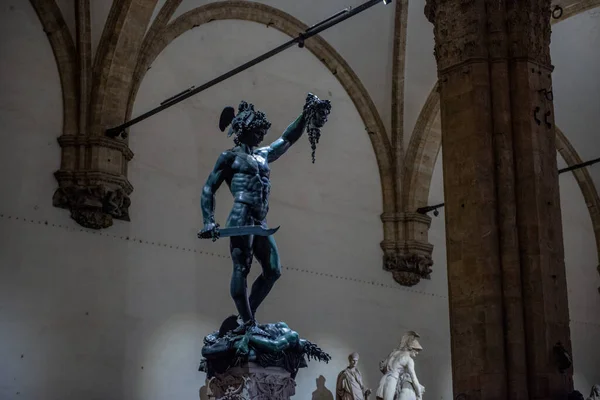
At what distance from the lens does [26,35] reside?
1299 centimetres

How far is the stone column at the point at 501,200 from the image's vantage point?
8055 mm

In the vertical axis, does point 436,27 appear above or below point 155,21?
below

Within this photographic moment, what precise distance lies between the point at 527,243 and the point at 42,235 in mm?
6630

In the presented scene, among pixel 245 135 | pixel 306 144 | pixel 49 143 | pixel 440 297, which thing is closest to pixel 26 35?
pixel 49 143

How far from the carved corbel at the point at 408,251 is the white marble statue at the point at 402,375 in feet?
12.8

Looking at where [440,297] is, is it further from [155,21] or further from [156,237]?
[155,21]

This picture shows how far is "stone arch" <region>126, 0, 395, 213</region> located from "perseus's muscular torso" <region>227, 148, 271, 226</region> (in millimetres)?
5912

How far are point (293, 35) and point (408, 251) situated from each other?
4.21 meters

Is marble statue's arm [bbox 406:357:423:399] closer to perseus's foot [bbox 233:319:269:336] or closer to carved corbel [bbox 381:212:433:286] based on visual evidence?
carved corbel [bbox 381:212:433:286]

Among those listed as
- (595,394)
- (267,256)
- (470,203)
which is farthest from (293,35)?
(267,256)

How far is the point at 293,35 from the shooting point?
1614 cm

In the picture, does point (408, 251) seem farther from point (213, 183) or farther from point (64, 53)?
point (213, 183)

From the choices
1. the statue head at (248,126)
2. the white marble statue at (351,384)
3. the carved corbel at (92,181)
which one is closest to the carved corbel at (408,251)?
the white marble statue at (351,384)

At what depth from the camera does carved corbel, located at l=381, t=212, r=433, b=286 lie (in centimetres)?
1694
